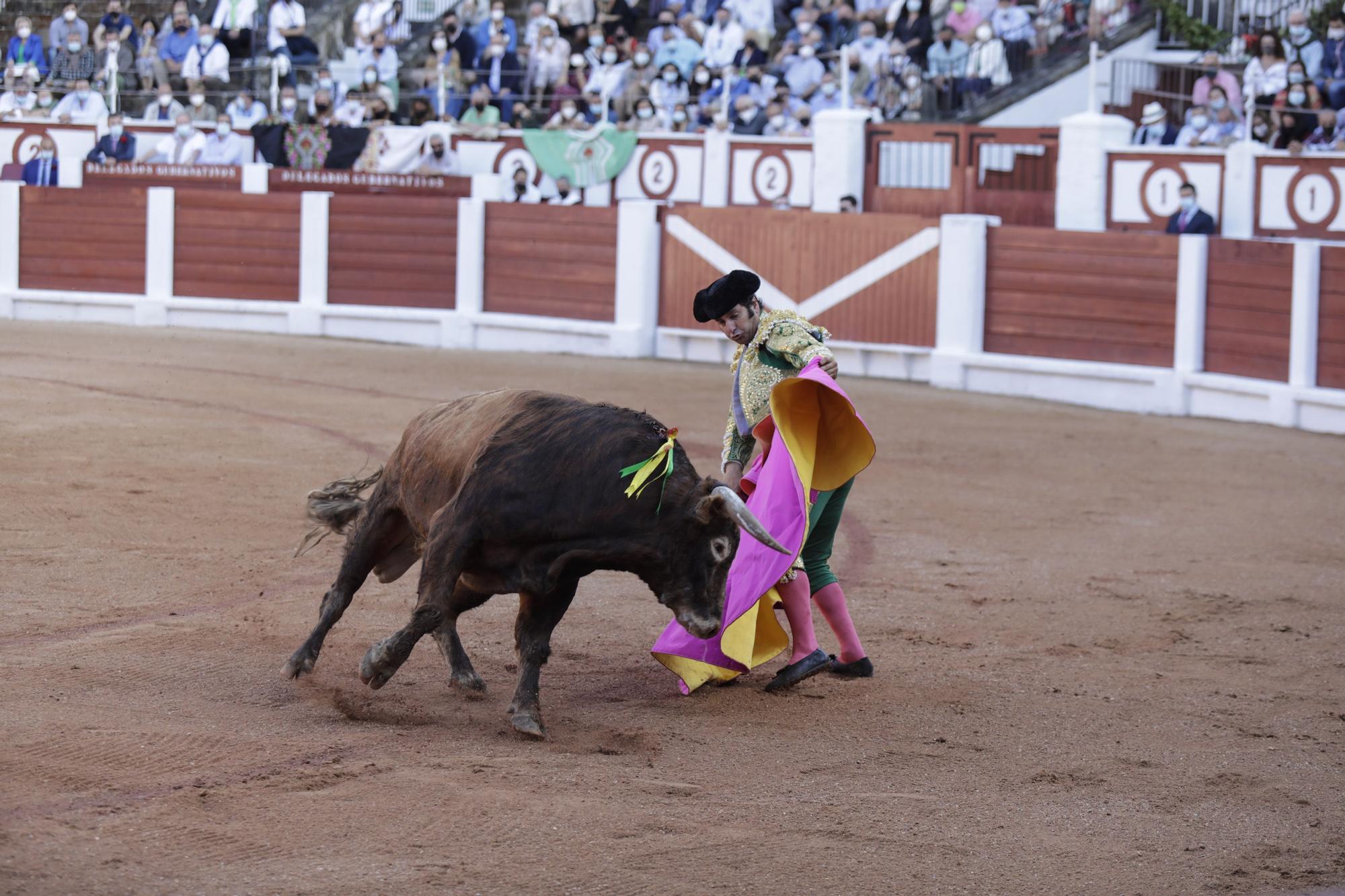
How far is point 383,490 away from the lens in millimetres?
4852

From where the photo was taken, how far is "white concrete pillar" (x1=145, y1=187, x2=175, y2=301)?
642 inches

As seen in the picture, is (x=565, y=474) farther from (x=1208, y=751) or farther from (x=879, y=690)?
(x=1208, y=751)

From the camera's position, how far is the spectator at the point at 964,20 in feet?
57.1

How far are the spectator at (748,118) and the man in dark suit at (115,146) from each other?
631cm

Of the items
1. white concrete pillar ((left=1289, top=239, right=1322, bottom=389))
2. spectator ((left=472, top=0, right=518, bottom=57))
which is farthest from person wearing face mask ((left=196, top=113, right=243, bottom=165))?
white concrete pillar ((left=1289, top=239, right=1322, bottom=389))

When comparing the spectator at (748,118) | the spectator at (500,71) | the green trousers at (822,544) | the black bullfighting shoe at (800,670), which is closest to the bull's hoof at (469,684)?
the black bullfighting shoe at (800,670)

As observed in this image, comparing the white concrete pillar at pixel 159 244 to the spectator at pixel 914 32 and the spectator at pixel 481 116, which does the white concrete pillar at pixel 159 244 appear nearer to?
the spectator at pixel 481 116

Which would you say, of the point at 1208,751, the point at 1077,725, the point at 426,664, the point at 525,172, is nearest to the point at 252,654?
the point at 426,664

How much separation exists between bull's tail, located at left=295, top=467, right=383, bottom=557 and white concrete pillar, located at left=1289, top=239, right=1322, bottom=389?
8.07 metres

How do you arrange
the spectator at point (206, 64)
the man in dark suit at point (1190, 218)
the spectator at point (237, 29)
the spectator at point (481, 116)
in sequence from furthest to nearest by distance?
the spectator at point (237, 29) → the spectator at point (206, 64) → the spectator at point (481, 116) → the man in dark suit at point (1190, 218)

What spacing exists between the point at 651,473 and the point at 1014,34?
47.3 ft

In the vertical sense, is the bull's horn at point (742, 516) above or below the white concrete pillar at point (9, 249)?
below

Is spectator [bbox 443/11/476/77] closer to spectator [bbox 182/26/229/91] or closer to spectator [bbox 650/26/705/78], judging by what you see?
spectator [bbox 650/26/705/78]

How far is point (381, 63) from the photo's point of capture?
1922cm
